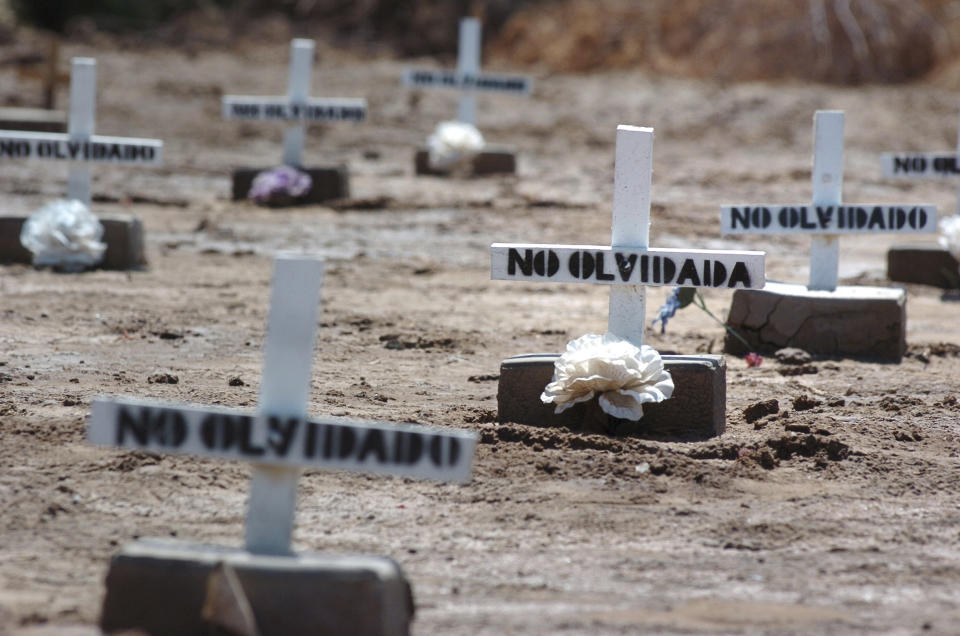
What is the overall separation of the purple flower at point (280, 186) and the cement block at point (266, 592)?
8.74 m

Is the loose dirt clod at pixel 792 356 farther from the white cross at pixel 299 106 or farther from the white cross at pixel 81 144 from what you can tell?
the white cross at pixel 299 106

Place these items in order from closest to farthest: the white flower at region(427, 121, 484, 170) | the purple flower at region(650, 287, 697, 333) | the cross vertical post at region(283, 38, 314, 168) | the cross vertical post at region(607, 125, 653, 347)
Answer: the cross vertical post at region(607, 125, 653, 347) → the purple flower at region(650, 287, 697, 333) → the cross vertical post at region(283, 38, 314, 168) → the white flower at region(427, 121, 484, 170)

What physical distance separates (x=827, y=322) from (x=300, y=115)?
6347 millimetres

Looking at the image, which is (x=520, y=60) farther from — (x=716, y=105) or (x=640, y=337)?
(x=640, y=337)

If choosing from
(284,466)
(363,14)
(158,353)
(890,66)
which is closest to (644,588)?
(284,466)

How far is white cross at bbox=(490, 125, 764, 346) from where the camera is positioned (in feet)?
14.5

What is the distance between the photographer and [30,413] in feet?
15.6

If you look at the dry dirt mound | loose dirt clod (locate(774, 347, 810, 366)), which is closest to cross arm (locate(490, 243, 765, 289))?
loose dirt clod (locate(774, 347, 810, 366))

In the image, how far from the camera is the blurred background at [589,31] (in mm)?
20641

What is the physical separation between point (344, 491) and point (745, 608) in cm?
143

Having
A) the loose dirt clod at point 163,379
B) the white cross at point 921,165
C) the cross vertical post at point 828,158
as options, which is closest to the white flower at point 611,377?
the loose dirt clod at point 163,379

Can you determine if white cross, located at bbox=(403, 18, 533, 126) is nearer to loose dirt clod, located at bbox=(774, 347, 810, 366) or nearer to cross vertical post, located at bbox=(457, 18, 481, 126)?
cross vertical post, located at bbox=(457, 18, 481, 126)

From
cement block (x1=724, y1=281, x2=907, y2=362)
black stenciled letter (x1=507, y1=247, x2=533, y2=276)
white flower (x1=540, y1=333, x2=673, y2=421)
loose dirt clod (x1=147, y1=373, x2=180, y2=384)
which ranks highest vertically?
black stenciled letter (x1=507, y1=247, x2=533, y2=276)

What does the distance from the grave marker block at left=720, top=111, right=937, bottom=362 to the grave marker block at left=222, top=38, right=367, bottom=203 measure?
5.66 m
